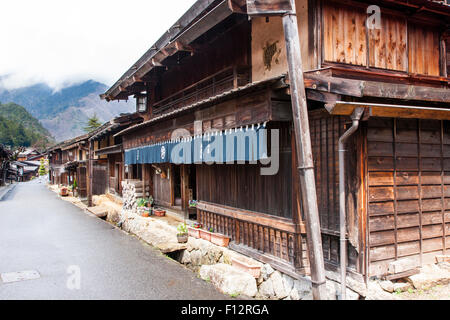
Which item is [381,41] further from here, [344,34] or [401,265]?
[401,265]

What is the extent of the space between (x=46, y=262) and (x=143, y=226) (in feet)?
12.9

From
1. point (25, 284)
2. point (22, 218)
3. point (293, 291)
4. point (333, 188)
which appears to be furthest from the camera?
point (22, 218)

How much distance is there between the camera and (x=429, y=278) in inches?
230

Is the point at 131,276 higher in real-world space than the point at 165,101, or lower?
lower

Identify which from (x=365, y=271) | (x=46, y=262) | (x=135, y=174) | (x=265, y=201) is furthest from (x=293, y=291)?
(x=135, y=174)

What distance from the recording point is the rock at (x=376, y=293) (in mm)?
5273

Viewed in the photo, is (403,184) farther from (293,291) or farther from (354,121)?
(293,291)

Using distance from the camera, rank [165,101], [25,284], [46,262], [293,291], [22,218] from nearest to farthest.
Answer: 1. [293,291]
2. [25,284]
3. [46,262]
4. [165,101]
5. [22,218]

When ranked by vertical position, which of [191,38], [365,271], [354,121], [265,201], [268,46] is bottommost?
[365,271]

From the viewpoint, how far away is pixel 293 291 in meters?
6.38

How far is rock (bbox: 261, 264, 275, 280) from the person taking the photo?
697 centimetres

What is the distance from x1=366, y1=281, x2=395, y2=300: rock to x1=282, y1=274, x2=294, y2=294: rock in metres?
1.54

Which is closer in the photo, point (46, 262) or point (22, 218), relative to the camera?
point (46, 262)

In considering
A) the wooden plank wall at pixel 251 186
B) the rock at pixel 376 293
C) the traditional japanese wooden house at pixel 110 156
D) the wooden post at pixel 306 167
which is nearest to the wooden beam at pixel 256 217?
the wooden plank wall at pixel 251 186
